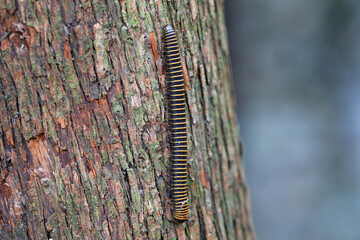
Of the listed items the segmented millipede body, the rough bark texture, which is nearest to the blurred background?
the rough bark texture

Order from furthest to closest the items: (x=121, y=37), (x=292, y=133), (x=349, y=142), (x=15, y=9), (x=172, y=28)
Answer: (x=292, y=133)
(x=349, y=142)
(x=172, y=28)
(x=121, y=37)
(x=15, y=9)

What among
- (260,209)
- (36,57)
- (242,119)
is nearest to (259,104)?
(242,119)

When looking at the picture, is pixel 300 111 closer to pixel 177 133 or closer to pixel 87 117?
pixel 177 133

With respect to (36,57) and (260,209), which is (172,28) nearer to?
(36,57)

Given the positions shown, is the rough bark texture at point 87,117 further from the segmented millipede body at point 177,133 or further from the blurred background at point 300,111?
the blurred background at point 300,111

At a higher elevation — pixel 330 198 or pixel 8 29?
pixel 8 29

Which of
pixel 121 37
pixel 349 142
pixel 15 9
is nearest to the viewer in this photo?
pixel 15 9

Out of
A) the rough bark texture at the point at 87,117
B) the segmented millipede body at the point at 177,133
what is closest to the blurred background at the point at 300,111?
the rough bark texture at the point at 87,117
